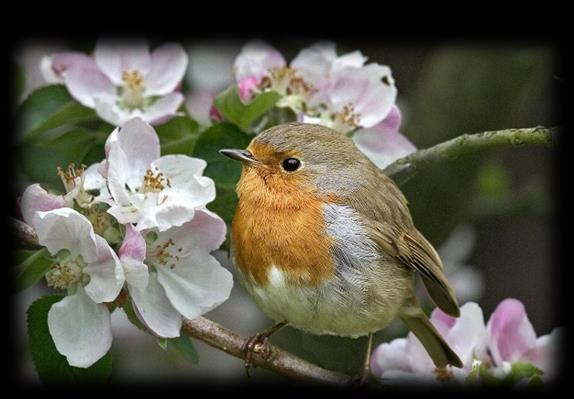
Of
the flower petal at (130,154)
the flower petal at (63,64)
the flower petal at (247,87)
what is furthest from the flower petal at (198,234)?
the flower petal at (63,64)

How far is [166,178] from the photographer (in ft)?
7.14

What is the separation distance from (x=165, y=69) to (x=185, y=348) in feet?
2.65

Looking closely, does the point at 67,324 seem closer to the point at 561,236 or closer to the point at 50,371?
the point at 50,371

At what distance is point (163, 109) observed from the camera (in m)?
2.60

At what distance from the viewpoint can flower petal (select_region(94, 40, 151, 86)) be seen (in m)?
2.69

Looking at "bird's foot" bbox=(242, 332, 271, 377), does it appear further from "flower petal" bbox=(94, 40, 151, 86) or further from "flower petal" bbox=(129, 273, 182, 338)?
"flower petal" bbox=(94, 40, 151, 86)

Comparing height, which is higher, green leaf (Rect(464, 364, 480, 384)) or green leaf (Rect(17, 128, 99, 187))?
green leaf (Rect(17, 128, 99, 187))

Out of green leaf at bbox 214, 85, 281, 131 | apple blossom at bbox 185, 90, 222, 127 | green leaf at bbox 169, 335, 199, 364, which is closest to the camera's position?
green leaf at bbox 169, 335, 199, 364

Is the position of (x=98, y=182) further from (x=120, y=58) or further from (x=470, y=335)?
(x=470, y=335)

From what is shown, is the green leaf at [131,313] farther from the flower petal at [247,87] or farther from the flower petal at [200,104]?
the flower petal at [200,104]

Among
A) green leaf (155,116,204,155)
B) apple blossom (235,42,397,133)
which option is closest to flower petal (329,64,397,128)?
apple blossom (235,42,397,133)

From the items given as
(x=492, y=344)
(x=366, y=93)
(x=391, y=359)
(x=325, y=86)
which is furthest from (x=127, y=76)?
(x=492, y=344)

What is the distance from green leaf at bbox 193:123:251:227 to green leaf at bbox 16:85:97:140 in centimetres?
36

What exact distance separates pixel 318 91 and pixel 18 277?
908mm
